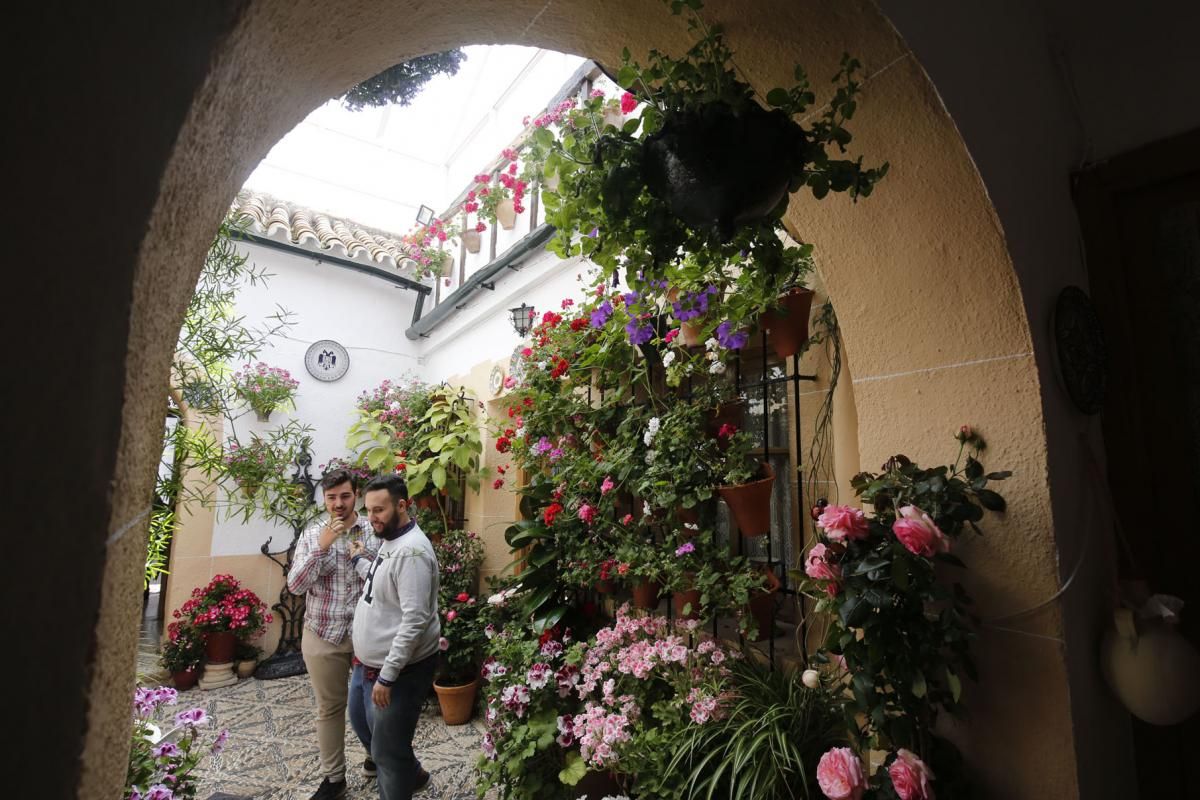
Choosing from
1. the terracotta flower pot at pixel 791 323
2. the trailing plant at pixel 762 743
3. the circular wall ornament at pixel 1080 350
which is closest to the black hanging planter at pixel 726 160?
the circular wall ornament at pixel 1080 350

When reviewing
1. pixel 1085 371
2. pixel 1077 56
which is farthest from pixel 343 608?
pixel 1077 56

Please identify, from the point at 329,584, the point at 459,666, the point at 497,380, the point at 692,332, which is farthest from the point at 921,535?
the point at 497,380

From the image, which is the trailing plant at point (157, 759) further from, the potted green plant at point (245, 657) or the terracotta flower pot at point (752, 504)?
the potted green plant at point (245, 657)

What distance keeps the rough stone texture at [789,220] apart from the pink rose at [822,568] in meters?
0.39

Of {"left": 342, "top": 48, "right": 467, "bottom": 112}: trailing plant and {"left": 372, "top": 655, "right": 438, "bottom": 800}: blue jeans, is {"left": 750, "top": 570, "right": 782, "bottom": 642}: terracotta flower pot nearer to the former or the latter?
{"left": 372, "top": 655, "right": 438, "bottom": 800}: blue jeans

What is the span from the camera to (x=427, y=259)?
229 inches

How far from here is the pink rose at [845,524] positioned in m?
1.20

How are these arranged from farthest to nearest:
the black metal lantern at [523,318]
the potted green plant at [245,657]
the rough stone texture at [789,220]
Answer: the potted green plant at [245,657] < the black metal lantern at [523,318] < the rough stone texture at [789,220]

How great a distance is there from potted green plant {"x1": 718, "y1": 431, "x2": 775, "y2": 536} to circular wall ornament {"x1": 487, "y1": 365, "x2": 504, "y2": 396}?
8.74 feet

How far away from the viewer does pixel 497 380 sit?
14.6 feet

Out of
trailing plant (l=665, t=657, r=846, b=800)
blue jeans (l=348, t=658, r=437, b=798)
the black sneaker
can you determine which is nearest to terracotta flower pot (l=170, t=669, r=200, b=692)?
the black sneaker

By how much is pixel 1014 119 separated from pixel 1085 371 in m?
0.68

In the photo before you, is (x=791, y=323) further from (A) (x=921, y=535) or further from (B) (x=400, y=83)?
(B) (x=400, y=83)

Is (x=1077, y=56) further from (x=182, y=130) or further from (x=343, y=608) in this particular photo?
(x=343, y=608)
